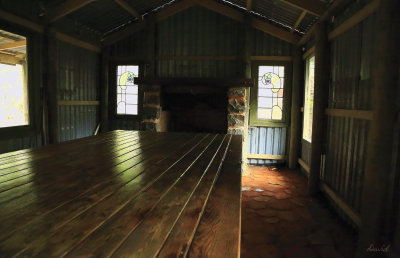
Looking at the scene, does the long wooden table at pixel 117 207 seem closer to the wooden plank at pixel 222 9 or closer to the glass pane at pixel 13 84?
the glass pane at pixel 13 84

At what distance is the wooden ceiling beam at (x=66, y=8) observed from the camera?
17.0 ft

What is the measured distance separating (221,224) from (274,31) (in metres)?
6.37

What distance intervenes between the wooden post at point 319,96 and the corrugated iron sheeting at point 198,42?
2626 millimetres

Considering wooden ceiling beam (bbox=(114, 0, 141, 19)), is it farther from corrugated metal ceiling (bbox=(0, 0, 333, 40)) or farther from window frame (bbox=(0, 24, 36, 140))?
window frame (bbox=(0, 24, 36, 140))

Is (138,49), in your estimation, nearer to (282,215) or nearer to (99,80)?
(99,80)

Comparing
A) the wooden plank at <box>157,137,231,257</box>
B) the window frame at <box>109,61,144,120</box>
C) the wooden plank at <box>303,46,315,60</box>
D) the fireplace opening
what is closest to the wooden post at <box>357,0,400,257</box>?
the wooden plank at <box>157,137,231,257</box>

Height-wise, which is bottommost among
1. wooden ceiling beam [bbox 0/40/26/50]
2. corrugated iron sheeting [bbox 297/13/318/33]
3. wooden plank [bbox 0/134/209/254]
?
wooden plank [bbox 0/134/209/254]

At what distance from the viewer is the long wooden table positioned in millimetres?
980

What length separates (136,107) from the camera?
745 centimetres

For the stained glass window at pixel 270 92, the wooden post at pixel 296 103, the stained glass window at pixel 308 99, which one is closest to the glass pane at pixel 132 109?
the stained glass window at pixel 270 92

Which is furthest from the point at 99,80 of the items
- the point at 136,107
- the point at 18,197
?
Result: the point at 18,197

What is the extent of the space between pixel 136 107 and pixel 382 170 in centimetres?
611

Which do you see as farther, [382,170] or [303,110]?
[303,110]

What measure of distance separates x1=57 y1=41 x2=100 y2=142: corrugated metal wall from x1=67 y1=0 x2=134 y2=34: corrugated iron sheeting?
0.68 m
